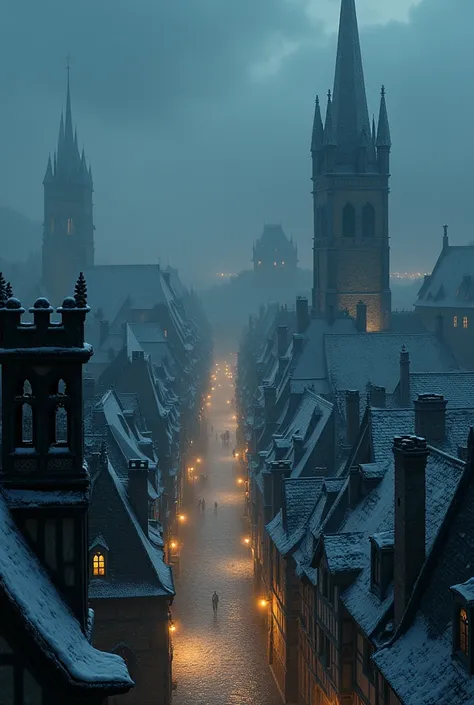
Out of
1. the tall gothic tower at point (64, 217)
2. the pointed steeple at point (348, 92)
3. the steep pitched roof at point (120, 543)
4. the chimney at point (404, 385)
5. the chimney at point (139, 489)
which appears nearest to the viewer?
the steep pitched roof at point (120, 543)

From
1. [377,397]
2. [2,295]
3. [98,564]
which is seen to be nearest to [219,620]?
[377,397]

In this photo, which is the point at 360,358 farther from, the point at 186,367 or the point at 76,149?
the point at 76,149

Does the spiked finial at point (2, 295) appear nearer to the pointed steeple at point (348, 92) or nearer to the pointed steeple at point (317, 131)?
the pointed steeple at point (348, 92)

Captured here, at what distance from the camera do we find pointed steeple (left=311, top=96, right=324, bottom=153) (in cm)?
10088

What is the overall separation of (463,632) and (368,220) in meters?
80.0

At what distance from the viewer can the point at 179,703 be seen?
1547 inches

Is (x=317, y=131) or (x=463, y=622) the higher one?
(x=317, y=131)

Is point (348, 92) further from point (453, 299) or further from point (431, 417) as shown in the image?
point (431, 417)

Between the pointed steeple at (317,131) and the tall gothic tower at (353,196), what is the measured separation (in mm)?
1796

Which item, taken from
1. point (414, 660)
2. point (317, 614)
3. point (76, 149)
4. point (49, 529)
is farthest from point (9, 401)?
point (76, 149)

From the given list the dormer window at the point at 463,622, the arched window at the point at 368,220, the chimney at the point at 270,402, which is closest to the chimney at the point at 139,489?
the dormer window at the point at 463,622

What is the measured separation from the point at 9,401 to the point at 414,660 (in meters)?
12.7

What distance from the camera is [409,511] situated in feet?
82.7

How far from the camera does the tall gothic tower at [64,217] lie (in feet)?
492
